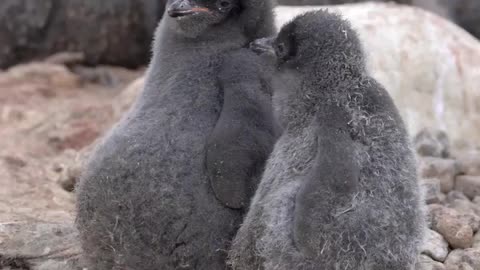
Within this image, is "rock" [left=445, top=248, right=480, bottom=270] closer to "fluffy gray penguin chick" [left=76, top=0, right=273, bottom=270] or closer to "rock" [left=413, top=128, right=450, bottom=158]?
"fluffy gray penguin chick" [left=76, top=0, right=273, bottom=270]

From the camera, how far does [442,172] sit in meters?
4.61

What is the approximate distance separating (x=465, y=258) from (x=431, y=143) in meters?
1.61

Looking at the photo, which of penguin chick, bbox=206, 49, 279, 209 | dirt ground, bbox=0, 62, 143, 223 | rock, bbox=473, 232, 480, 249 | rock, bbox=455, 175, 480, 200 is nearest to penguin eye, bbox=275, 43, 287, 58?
penguin chick, bbox=206, 49, 279, 209

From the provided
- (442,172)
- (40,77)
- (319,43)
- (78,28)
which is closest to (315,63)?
(319,43)

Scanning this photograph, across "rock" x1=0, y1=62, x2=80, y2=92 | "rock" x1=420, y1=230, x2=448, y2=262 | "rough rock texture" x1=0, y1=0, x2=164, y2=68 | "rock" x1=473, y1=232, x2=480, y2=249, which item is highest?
"rock" x1=420, y1=230, x2=448, y2=262

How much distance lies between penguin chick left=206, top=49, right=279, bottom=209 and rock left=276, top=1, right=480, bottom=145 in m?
2.74

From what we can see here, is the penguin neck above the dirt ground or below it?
above

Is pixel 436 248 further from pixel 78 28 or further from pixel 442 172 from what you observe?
pixel 78 28

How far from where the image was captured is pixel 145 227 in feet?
9.67

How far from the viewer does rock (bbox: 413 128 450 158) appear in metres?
5.06

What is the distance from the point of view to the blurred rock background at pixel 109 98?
3883 mm

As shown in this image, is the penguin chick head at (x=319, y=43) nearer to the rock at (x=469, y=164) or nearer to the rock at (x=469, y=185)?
the rock at (x=469, y=185)

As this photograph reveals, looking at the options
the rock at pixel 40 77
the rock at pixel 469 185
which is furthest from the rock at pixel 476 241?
the rock at pixel 40 77

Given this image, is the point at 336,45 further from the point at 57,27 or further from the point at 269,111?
the point at 57,27
